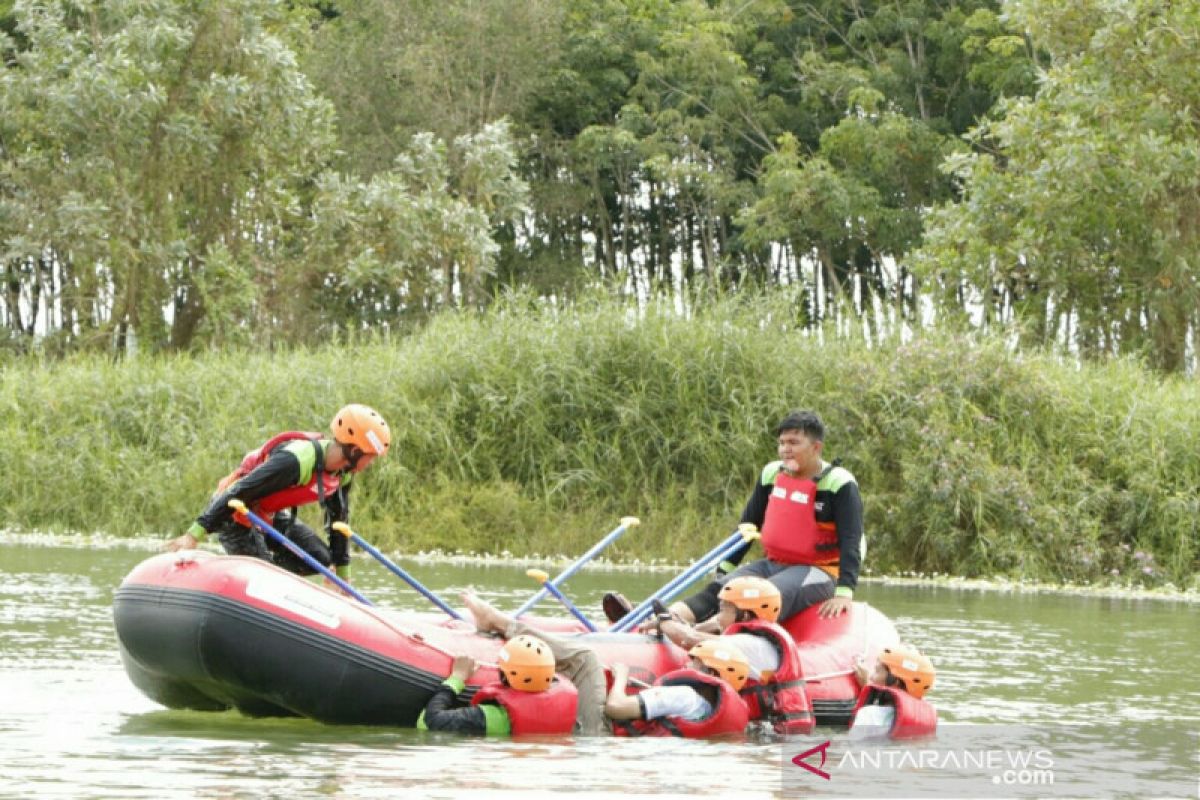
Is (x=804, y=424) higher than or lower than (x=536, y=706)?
higher

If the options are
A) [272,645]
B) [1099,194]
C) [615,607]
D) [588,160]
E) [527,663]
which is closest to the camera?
[272,645]

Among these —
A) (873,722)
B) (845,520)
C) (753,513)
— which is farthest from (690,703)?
(753,513)

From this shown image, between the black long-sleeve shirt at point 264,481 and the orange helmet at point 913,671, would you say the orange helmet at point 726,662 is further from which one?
the black long-sleeve shirt at point 264,481

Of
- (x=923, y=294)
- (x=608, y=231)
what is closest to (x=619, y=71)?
(x=608, y=231)

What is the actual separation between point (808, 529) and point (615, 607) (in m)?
1.01

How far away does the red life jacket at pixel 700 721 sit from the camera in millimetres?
8922

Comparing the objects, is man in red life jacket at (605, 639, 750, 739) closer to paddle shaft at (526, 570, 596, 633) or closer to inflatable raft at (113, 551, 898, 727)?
inflatable raft at (113, 551, 898, 727)

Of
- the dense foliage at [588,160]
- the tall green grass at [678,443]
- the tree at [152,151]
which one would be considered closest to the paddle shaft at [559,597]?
the tall green grass at [678,443]

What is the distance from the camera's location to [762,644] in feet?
30.5

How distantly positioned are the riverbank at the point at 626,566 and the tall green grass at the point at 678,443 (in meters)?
0.20

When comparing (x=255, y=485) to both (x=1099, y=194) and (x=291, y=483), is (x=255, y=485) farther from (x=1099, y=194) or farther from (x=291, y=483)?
(x=1099, y=194)

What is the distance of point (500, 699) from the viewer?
8.74 metres

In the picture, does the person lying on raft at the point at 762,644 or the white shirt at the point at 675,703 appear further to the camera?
the person lying on raft at the point at 762,644

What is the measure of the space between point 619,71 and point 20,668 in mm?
25061
